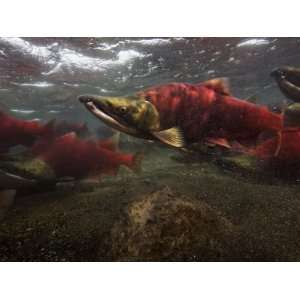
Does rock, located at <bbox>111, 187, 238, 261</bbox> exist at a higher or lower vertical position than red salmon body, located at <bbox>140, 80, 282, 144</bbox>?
lower

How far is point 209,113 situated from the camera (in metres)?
2.58

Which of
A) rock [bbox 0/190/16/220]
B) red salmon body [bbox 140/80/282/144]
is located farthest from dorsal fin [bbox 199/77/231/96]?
rock [bbox 0/190/16/220]

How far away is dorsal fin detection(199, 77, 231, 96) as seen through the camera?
8.41ft

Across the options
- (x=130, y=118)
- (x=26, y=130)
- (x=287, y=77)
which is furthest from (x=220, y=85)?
(x=26, y=130)

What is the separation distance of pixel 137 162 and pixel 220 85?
0.93 meters

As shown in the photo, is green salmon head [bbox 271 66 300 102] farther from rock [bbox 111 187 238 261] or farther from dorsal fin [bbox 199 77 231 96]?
rock [bbox 111 187 238 261]

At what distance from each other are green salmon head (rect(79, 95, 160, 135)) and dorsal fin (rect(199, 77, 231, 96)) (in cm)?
50

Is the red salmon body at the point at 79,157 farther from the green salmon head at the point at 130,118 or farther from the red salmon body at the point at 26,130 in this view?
the green salmon head at the point at 130,118

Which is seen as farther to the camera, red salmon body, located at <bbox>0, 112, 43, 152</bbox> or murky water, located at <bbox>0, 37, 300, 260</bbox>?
red salmon body, located at <bbox>0, 112, 43, 152</bbox>

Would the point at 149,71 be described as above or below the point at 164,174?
above

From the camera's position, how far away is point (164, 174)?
101 inches
